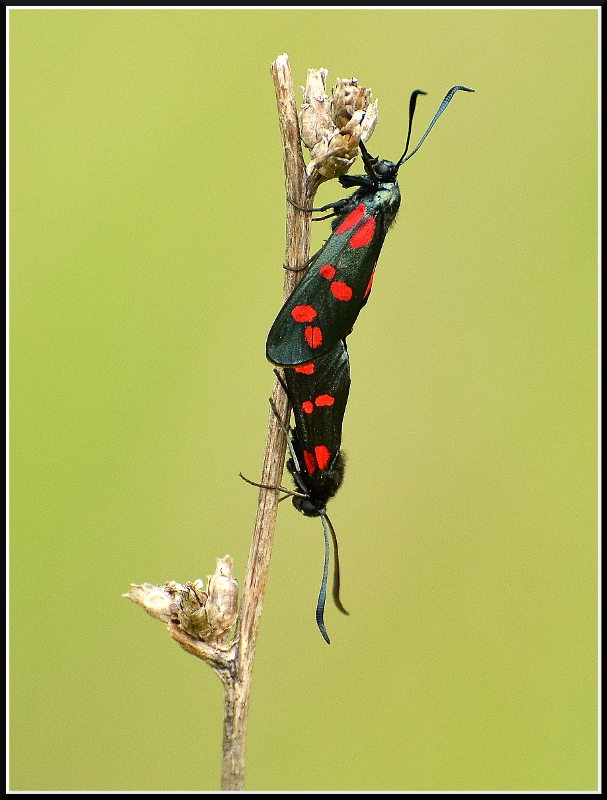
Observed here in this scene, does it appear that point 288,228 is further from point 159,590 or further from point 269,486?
point 159,590

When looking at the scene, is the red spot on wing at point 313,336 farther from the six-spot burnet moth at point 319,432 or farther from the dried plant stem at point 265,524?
the dried plant stem at point 265,524

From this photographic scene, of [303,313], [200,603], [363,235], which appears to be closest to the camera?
[200,603]

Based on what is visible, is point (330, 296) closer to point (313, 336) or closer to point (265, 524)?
point (313, 336)

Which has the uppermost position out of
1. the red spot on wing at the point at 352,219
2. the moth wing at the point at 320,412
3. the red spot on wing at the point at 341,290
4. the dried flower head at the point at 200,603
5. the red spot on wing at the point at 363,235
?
the red spot on wing at the point at 352,219

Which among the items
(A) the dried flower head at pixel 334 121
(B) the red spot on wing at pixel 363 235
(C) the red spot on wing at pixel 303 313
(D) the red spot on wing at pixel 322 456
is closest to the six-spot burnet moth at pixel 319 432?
(D) the red spot on wing at pixel 322 456

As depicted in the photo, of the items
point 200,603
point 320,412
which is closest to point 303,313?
point 320,412

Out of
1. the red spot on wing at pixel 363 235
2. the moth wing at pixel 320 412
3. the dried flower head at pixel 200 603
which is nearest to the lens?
the dried flower head at pixel 200 603

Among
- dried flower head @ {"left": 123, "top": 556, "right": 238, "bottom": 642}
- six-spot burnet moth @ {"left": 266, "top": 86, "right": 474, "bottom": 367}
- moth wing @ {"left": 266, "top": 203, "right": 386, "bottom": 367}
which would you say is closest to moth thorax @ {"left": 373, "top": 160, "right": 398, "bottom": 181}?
six-spot burnet moth @ {"left": 266, "top": 86, "right": 474, "bottom": 367}
